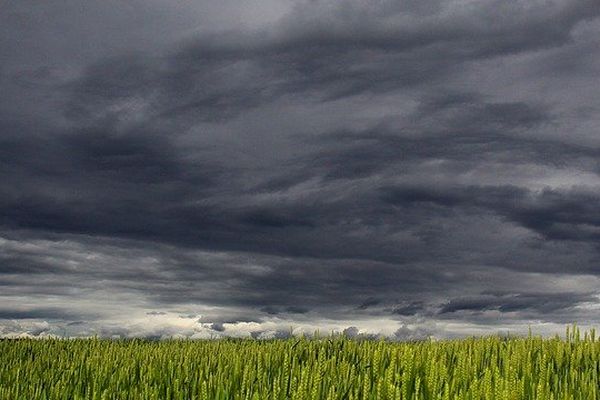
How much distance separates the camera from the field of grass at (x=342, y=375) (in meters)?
8.30

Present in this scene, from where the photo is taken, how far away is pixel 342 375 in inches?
412

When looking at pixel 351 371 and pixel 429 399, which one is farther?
pixel 351 371

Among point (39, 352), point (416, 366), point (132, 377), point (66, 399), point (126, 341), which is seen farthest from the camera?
point (126, 341)

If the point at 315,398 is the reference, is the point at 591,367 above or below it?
above

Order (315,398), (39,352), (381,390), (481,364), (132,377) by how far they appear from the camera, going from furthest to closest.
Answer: (39,352) → (481,364) → (132,377) → (381,390) → (315,398)

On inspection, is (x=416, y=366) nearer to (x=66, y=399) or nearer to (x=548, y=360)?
(x=548, y=360)

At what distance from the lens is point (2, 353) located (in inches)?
830

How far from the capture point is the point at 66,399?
9.71 meters

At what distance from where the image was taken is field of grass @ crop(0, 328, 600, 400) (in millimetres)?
8305

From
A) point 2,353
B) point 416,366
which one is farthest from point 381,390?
point 2,353

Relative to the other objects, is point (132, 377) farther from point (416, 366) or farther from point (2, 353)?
point (2, 353)

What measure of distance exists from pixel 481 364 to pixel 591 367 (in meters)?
2.05

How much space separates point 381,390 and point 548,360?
18.3 feet

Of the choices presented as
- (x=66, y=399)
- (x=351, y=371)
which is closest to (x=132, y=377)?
(x=66, y=399)
